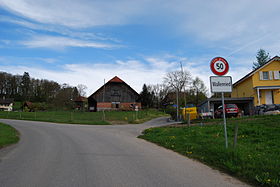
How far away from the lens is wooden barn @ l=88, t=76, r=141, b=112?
5453 centimetres

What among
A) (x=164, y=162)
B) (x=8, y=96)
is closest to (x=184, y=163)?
(x=164, y=162)

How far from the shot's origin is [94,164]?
6348 mm

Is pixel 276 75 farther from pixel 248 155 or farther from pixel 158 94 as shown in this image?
pixel 158 94

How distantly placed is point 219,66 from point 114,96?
161 ft

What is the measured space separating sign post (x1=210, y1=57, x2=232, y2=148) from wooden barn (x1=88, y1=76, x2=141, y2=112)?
4826 centimetres

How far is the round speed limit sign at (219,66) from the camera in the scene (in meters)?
7.30

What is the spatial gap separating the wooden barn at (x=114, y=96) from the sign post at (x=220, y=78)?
48.3 metres

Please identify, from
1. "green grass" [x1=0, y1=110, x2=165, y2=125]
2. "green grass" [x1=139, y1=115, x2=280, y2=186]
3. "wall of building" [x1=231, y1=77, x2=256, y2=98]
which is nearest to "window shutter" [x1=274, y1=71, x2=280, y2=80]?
"wall of building" [x1=231, y1=77, x2=256, y2=98]

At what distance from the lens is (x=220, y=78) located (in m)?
7.23

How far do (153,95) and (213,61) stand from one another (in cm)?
7685

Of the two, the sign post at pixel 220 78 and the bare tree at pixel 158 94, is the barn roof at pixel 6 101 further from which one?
the sign post at pixel 220 78

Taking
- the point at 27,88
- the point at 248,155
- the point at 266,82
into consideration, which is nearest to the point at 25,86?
the point at 27,88

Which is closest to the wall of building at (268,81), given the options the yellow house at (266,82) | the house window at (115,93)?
the yellow house at (266,82)

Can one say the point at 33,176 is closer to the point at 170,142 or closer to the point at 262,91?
the point at 170,142
